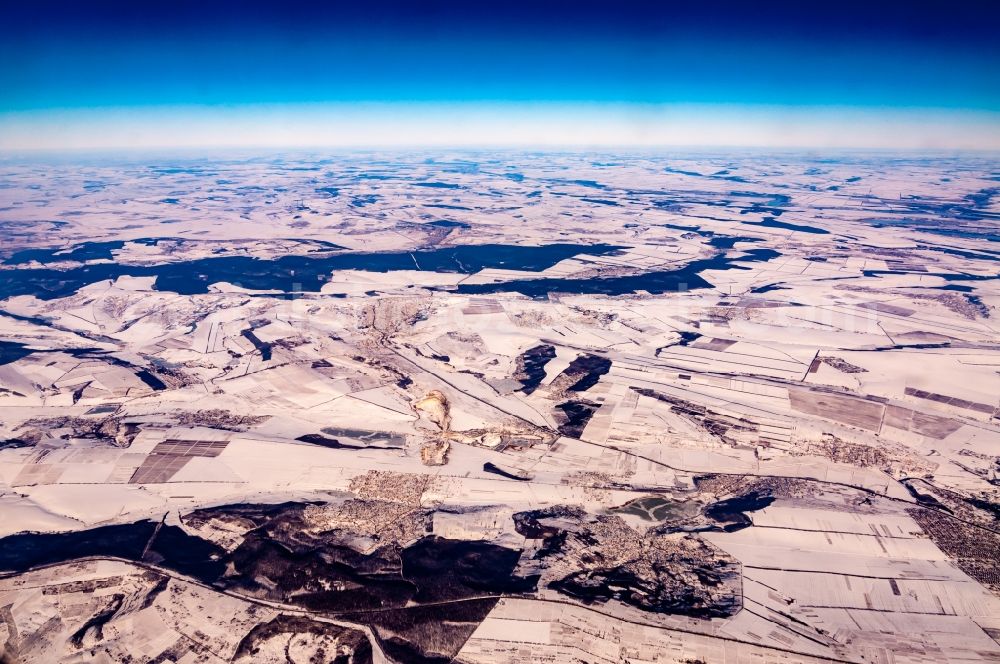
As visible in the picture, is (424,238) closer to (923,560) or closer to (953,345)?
(953,345)

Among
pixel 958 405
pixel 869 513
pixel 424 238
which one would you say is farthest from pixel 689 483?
pixel 424 238

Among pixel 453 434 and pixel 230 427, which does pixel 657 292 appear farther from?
pixel 230 427

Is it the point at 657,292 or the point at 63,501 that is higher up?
the point at 657,292

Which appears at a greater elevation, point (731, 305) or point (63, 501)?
point (731, 305)

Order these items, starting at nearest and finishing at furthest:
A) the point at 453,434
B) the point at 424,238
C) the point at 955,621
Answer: the point at 955,621, the point at 453,434, the point at 424,238

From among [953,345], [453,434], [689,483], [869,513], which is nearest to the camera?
[869,513]

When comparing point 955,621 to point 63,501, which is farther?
point 63,501

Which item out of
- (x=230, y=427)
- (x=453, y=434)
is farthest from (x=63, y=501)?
(x=453, y=434)

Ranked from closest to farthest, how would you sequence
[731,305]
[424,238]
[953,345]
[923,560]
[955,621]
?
[955,621] < [923,560] < [953,345] < [731,305] < [424,238]

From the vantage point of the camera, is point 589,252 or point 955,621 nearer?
point 955,621
